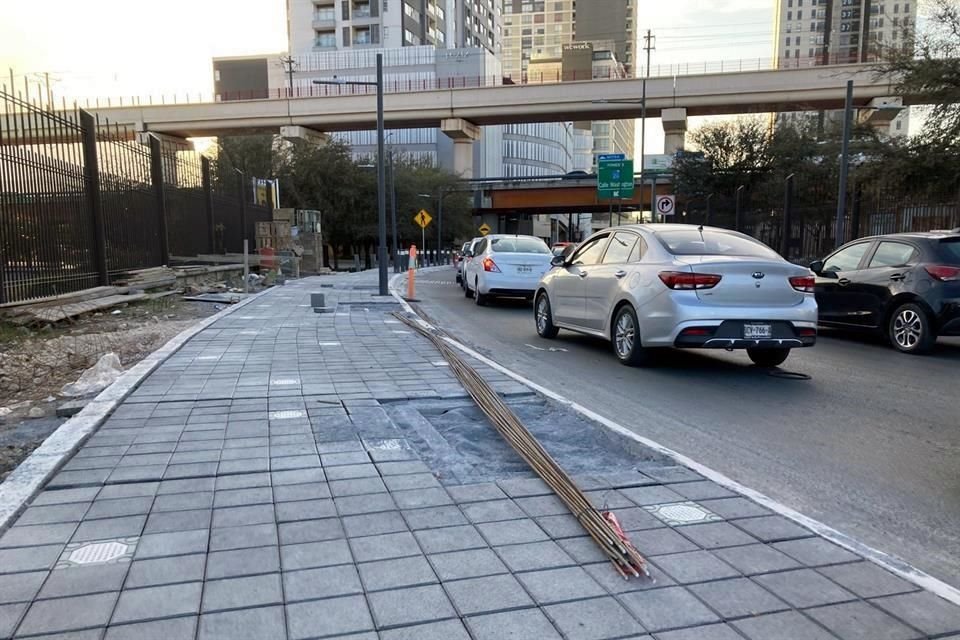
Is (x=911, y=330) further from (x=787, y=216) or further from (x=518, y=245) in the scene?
(x=787, y=216)

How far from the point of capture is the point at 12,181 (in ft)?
35.6

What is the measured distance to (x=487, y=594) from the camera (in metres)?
2.82

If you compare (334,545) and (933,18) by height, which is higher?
(933,18)

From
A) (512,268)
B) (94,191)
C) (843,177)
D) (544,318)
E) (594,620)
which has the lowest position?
(594,620)

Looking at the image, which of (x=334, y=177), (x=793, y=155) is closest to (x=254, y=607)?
(x=793, y=155)

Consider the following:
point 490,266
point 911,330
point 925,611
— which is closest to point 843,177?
point 490,266

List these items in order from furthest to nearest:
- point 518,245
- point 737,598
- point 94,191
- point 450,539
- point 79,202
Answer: point 518,245 < point 94,191 < point 79,202 < point 450,539 < point 737,598

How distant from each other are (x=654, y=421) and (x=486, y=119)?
5612 cm

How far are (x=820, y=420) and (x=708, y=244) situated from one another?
2961mm

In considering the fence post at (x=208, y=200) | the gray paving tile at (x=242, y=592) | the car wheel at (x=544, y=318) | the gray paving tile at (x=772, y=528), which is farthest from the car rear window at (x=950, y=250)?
the fence post at (x=208, y=200)

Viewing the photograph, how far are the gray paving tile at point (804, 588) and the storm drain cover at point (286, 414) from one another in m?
3.57

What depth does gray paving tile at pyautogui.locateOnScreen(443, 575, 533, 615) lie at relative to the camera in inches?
107

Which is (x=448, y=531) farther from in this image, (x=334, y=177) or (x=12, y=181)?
(x=334, y=177)

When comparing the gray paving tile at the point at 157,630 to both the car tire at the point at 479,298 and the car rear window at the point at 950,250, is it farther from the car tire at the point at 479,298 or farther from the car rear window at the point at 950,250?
the car tire at the point at 479,298
